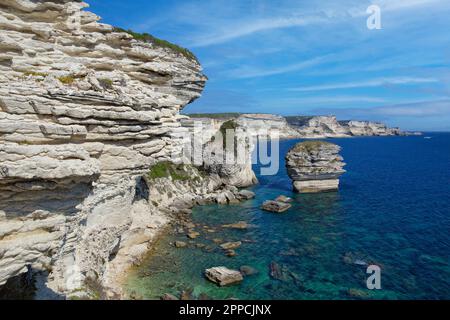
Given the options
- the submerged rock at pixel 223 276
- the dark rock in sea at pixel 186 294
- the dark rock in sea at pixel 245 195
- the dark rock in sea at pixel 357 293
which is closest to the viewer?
the dark rock in sea at pixel 186 294

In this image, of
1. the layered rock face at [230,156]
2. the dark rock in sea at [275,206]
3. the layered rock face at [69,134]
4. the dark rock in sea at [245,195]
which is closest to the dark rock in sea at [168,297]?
the layered rock face at [69,134]

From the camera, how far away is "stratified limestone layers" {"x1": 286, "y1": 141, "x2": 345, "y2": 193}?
195 ft

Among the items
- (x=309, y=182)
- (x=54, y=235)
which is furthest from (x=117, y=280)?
(x=309, y=182)

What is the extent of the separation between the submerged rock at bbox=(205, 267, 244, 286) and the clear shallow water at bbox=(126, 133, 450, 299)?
21.4 inches

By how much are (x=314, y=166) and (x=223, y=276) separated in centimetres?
3875

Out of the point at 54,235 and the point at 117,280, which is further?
the point at 117,280

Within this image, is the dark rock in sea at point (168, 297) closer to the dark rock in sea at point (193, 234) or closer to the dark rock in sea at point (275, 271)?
the dark rock in sea at point (275, 271)

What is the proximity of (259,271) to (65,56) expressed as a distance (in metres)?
22.4

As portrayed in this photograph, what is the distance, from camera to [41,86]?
13250 millimetres

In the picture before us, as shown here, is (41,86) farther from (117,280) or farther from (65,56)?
(117,280)

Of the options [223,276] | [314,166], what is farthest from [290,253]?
[314,166]

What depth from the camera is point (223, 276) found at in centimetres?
2617

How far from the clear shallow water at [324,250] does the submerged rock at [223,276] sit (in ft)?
1.78

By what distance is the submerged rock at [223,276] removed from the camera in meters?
26.0
